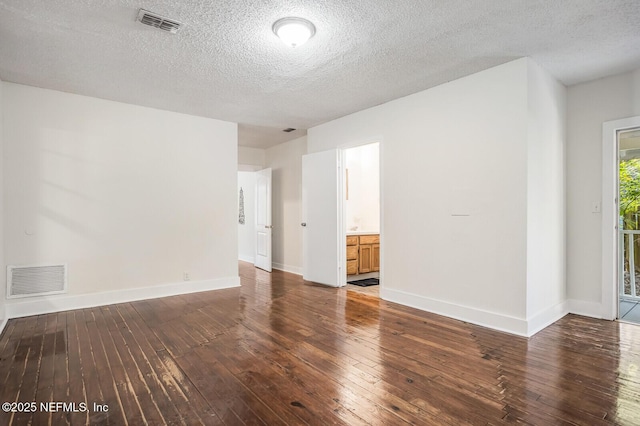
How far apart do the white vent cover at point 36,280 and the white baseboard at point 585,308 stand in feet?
20.0

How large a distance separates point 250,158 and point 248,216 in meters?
1.78

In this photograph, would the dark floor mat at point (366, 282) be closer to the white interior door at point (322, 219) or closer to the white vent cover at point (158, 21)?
the white interior door at point (322, 219)

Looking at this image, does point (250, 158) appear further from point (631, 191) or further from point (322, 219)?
point (631, 191)

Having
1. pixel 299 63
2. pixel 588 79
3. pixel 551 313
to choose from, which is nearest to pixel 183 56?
pixel 299 63

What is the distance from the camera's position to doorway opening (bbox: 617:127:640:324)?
4.30 m

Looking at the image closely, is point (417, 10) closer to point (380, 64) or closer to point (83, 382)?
point (380, 64)

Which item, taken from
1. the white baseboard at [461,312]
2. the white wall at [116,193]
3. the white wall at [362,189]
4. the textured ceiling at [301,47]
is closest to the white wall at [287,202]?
the white wall at [362,189]

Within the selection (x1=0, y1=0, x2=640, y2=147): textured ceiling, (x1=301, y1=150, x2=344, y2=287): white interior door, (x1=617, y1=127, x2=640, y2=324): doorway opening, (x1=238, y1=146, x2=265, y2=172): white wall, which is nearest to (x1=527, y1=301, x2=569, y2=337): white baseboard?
(x1=617, y1=127, x2=640, y2=324): doorway opening

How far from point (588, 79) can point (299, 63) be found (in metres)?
3.25

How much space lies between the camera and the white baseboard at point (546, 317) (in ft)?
10.4

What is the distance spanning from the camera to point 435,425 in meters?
1.81

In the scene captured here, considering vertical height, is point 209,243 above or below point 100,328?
above

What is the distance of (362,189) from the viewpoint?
675 cm

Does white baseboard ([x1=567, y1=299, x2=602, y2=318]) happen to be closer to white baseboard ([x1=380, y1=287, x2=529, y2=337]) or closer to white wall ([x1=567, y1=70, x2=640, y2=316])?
white wall ([x1=567, y1=70, x2=640, y2=316])
